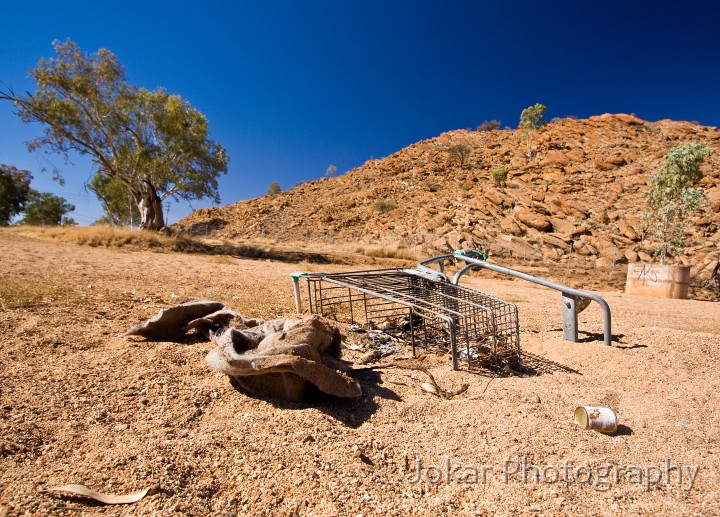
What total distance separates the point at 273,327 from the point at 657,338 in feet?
12.7

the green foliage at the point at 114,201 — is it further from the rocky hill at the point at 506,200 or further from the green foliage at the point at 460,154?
the green foliage at the point at 460,154

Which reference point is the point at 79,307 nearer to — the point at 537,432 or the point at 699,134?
the point at 537,432

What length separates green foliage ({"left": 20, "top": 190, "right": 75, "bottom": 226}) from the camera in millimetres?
32347

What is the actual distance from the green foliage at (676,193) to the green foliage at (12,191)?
126 ft

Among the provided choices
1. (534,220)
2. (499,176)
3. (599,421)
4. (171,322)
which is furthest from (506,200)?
(171,322)

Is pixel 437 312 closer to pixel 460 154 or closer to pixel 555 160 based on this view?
pixel 555 160

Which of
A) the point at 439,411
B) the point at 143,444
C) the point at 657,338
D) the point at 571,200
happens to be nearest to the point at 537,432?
the point at 439,411

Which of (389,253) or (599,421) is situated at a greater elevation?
(599,421)

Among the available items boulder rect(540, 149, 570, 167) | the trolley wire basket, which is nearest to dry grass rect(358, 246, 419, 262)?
the trolley wire basket

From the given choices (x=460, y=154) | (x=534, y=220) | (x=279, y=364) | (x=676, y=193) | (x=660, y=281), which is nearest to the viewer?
(x=279, y=364)

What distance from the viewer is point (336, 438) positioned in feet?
6.13

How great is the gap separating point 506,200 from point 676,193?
10723 mm

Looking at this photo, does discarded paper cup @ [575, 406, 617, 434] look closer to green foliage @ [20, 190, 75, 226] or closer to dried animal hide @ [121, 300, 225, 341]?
dried animal hide @ [121, 300, 225, 341]

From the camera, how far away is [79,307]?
3689 mm
